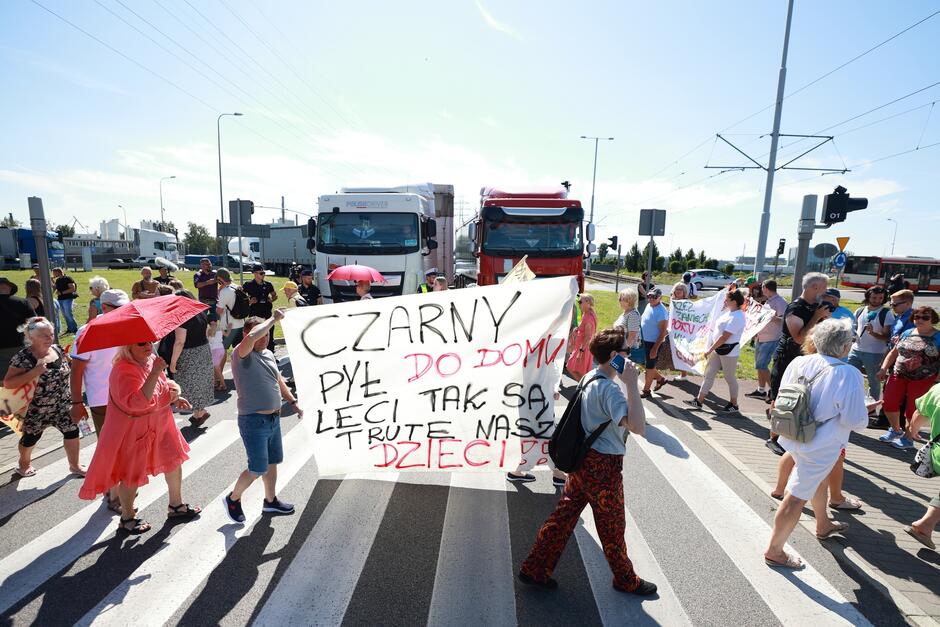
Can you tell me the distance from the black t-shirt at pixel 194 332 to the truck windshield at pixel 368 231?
650cm

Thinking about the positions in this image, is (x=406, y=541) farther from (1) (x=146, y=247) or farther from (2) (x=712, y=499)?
(1) (x=146, y=247)

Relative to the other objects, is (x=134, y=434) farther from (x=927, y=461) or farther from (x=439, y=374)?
(x=927, y=461)

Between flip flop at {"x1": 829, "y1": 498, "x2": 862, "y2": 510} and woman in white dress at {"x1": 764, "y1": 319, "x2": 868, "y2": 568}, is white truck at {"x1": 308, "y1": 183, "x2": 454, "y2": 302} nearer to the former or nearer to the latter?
flip flop at {"x1": 829, "y1": 498, "x2": 862, "y2": 510}

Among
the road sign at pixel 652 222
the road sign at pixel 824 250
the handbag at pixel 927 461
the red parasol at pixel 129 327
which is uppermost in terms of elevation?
the road sign at pixel 652 222

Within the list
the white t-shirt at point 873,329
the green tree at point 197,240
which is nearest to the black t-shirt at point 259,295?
the white t-shirt at point 873,329

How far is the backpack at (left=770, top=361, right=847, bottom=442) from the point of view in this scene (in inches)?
138

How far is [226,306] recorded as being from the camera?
8.00 metres

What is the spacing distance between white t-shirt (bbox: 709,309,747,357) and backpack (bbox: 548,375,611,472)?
468cm

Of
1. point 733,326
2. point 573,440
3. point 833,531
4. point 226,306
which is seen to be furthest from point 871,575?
point 226,306

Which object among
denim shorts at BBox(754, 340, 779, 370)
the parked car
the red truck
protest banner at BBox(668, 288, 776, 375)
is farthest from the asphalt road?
the parked car

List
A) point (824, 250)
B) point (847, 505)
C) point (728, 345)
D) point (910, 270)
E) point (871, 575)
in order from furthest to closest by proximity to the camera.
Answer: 1. point (910, 270)
2. point (824, 250)
3. point (728, 345)
4. point (847, 505)
5. point (871, 575)

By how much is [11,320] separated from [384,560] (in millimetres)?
5375

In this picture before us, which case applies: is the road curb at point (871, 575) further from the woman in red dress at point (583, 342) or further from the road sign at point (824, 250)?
the road sign at point (824, 250)

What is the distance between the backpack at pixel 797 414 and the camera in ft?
11.5
